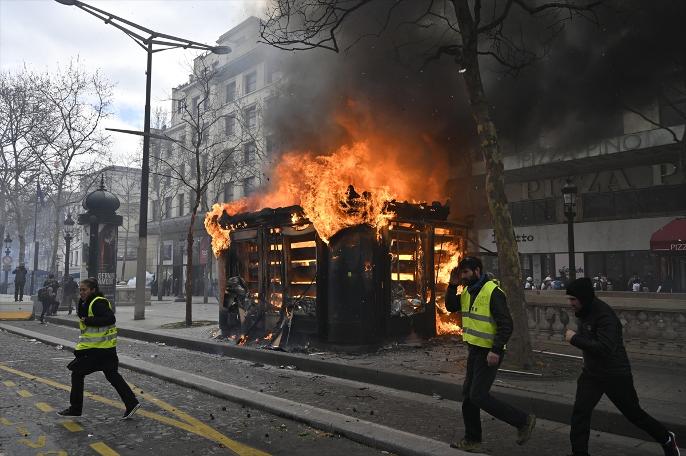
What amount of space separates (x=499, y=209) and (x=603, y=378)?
13.4ft

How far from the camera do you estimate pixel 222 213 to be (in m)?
12.2

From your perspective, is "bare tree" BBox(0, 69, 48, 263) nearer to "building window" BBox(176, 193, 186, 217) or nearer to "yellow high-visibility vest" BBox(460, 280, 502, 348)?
"building window" BBox(176, 193, 186, 217)

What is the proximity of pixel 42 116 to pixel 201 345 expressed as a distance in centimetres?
2207

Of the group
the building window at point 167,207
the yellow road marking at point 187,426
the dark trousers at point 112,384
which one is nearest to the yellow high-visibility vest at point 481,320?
the yellow road marking at point 187,426

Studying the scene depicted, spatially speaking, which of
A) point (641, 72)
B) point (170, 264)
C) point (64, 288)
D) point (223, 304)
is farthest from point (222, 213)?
point (170, 264)

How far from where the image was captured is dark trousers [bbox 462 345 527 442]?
4203mm

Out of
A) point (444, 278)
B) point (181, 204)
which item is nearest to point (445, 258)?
point (444, 278)

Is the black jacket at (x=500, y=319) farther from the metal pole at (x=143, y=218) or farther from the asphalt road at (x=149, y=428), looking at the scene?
the metal pole at (x=143, y=218)

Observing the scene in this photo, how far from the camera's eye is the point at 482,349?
4352 mm

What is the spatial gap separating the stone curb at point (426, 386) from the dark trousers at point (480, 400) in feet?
4.48

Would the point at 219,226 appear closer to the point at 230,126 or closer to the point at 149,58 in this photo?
the point at 149,58

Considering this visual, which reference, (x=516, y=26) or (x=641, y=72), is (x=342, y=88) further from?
(x=641, y=72)

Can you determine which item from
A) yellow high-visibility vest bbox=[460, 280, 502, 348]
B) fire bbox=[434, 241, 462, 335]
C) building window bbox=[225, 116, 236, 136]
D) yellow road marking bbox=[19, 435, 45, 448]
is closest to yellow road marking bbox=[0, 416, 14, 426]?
yellow road marking bbox=[19, 435, 45, 448]

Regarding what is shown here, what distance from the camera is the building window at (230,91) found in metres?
35.4
